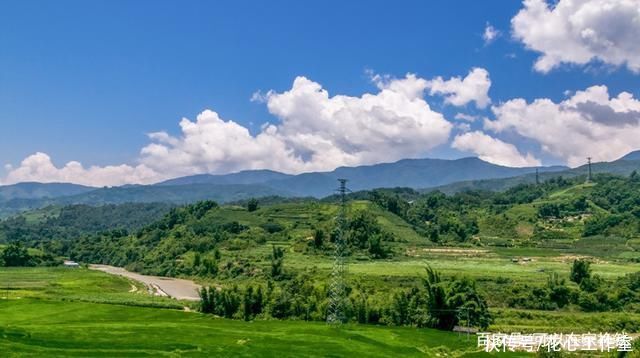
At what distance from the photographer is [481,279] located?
10712cm

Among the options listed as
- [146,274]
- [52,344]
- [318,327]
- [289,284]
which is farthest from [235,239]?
[52,344]

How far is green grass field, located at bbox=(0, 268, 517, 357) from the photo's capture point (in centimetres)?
5478

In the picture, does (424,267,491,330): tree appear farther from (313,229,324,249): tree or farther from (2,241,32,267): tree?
(2,241,32,267): tree

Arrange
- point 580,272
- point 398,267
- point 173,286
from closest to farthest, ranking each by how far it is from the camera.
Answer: point 580,272 < point 398,267 < point 173,286

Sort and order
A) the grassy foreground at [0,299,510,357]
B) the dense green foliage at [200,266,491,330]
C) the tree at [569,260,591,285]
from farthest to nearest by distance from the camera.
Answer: the tree at [569,260,591,285] < the dense green foliage at [200,266,491,330] < the grassy foreground at [0,299,510,357]

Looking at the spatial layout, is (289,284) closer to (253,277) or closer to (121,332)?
(253,277)

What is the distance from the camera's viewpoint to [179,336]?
62906mm

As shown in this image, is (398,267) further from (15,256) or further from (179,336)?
(15,256)

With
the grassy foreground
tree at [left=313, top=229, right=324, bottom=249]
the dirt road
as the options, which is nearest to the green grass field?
the grassy foreground

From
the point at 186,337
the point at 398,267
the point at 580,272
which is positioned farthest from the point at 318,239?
the point at 186,337

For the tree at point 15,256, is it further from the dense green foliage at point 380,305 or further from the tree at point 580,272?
the tree at point 580,272

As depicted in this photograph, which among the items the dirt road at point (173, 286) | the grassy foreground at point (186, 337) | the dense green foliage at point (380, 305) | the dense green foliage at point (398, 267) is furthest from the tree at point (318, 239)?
the grassy foreground at point (186, 337)

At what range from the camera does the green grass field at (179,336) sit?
180 feet

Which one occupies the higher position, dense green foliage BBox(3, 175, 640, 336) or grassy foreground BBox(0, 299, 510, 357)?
dense green foliage BBox(3, 175, 640, 336)
